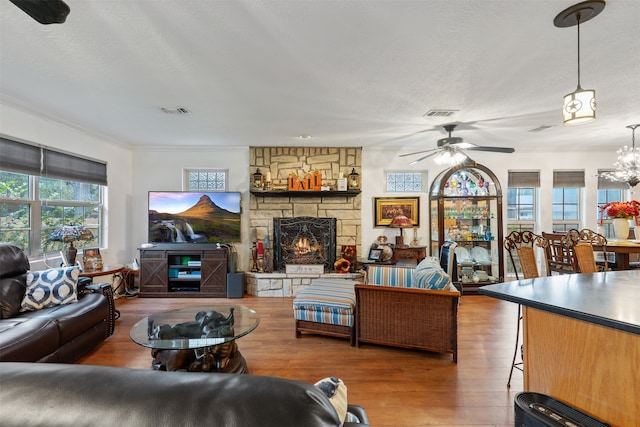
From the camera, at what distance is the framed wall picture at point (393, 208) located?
5.35m

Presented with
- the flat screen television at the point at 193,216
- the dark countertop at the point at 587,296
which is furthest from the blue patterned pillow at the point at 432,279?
the flat screen television at the point at 193,216

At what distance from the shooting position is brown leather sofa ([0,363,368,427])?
1.98 feet

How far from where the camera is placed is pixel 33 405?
646 millimetres

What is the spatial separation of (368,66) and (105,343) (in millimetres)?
3644

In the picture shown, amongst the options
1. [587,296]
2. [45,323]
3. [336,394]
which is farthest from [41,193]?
[587,296]

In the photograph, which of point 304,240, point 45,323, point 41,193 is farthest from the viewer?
point 304,240

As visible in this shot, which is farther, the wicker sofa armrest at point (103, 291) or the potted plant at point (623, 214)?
the potted plant at point (623, 214)

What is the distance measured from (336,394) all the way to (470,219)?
4.96 meters

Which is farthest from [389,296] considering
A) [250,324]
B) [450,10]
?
[450,10]

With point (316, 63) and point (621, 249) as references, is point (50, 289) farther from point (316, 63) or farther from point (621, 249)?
point (621, 249)

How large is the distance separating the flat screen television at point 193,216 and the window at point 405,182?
9.06 ft

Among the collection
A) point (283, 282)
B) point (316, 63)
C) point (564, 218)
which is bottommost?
point (283, 282)

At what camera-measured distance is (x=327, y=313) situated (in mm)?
3045

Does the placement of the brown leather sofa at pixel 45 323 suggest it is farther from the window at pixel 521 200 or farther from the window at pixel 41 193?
the window at pixel 521 200
